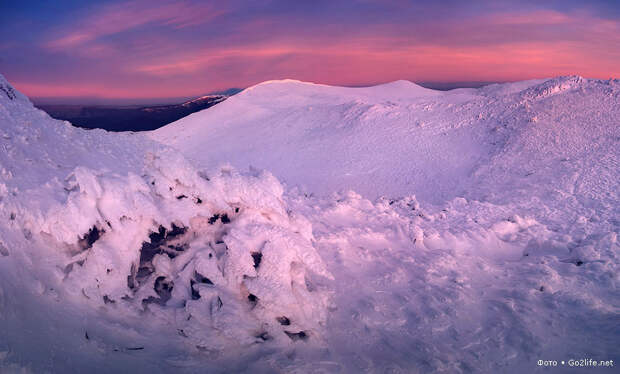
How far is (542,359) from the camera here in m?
3.54

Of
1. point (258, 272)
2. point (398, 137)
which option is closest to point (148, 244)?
point (258, 272)

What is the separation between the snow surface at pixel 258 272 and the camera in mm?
3223

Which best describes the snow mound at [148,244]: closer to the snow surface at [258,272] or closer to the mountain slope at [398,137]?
the snow surface at [258,272]

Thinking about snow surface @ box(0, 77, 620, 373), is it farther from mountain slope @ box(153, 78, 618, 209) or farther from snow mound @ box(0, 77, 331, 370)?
mountain slope @ box(153, 78, 618, 209)

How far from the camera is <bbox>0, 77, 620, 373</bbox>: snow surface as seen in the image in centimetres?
322

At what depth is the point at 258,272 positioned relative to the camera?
391cm

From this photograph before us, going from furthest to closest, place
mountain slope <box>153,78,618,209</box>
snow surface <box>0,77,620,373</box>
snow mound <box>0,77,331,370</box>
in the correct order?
1. mountain slope <box>153,78,618,209</box>
2. snow mound <box>0,77,331,370</box>
3. snow surface <box>0,77,620,373</box>

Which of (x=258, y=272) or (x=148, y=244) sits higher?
(x=148, y=244)

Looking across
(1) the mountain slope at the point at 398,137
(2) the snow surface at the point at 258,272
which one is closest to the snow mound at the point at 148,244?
(2) the snow surface at the point at 258,272

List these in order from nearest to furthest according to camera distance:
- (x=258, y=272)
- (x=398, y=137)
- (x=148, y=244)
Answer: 1. (x=258, y=272)
2. (x=148, y=244)
3. (x=398, y=137)

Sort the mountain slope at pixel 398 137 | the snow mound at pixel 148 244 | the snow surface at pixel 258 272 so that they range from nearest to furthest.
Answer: the snow surface at pixel 258 272 → the snow mound at pixel 148 244 → the mountain slope at pixel 398 137

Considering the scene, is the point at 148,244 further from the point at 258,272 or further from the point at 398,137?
the point at 398,137

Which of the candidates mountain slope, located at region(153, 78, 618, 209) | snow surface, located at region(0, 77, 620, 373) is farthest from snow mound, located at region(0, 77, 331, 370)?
mountain slope, located at region(153, 78, 618, 209)

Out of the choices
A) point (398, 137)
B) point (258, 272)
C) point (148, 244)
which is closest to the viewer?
point (258, 272)
